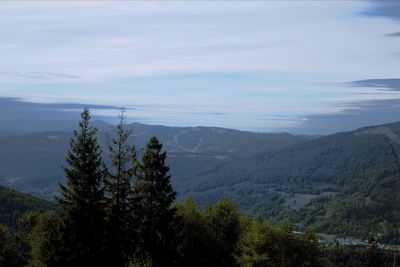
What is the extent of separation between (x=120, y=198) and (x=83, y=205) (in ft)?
12.7

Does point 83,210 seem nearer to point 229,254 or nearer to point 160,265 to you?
point 160,265

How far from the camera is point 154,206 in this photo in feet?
176

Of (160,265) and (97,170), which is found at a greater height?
(97,170)

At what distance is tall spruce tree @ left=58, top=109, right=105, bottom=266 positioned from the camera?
4916cm

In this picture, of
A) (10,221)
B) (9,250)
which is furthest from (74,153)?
(10,221)

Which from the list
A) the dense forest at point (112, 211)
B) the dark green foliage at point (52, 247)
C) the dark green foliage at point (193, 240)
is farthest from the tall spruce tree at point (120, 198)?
the dark green foliage at point (193, 240)

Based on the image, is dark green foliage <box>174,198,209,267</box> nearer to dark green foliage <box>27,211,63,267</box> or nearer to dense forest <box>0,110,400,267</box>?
dense forest <box>0,110,400,267</box>

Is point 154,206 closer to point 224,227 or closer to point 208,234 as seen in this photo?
point 208,234

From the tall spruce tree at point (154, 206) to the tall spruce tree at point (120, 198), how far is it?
41.9 inches

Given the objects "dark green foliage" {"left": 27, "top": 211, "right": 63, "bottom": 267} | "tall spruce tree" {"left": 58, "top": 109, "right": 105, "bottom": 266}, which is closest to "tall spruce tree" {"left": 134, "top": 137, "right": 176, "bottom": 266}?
"tall spruce tree" {"left": 58, "top": 109, "right": 105, "bottom": 266}

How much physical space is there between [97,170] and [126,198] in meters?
4.13

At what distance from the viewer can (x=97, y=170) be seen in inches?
1998

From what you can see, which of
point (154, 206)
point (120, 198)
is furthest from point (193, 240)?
point (120, 198)

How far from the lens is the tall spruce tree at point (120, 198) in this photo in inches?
2010
